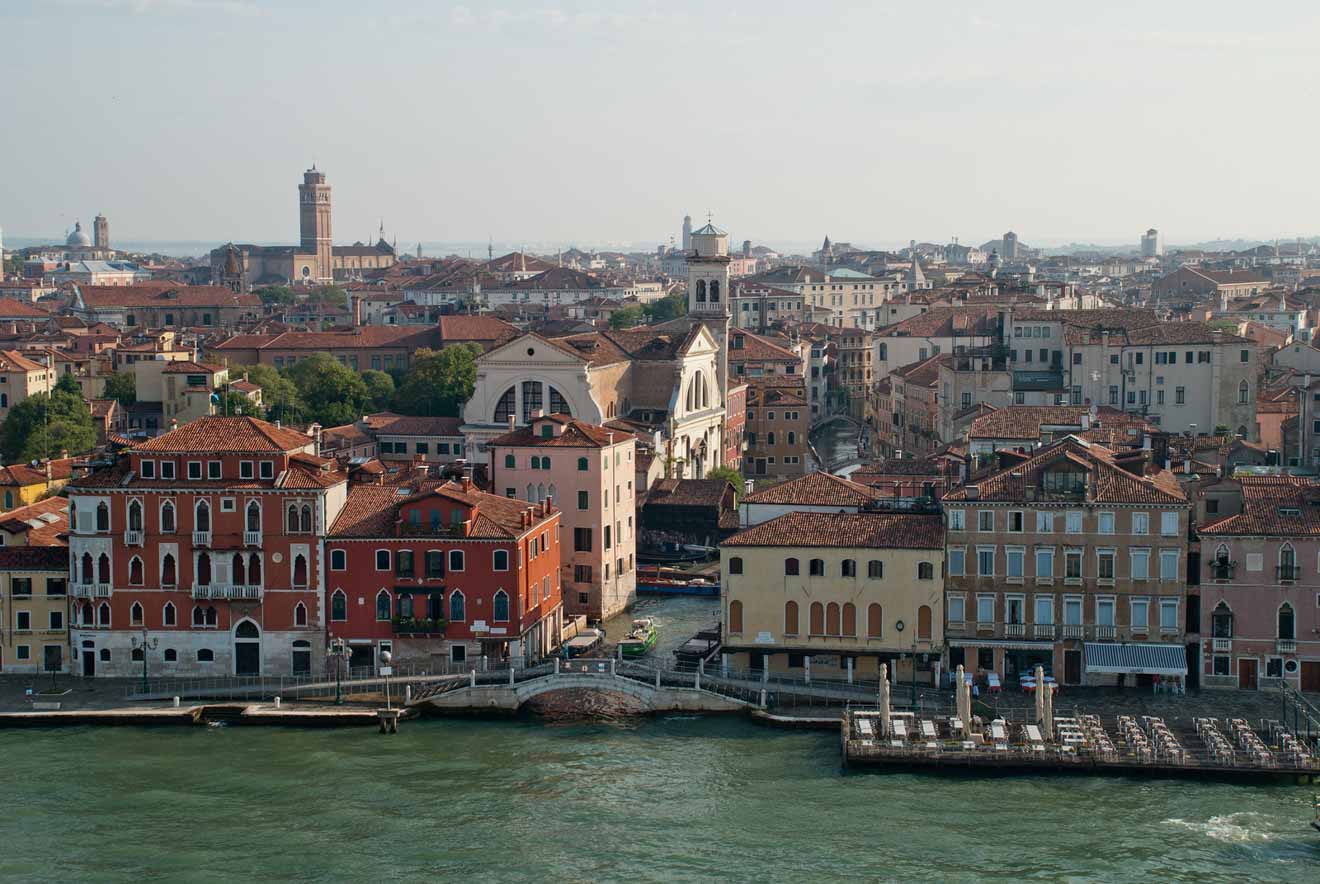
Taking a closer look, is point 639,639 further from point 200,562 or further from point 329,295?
point 329,295

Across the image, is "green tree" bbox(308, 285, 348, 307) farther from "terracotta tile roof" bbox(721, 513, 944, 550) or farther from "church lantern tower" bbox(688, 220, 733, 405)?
"terracotta tile roof" bbox(721, 513, 944, 550)

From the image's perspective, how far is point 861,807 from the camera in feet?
76.6

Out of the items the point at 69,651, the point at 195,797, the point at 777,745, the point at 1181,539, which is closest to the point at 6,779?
Answer: the point at 195,797

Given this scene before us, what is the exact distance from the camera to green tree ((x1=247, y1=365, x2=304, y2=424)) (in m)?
55.3

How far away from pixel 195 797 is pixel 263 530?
5.80 metres

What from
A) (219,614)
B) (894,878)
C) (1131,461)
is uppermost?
(1131,461)

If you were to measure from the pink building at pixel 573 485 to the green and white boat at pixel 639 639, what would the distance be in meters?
1.40

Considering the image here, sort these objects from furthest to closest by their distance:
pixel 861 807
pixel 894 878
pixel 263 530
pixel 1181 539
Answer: pixel 263 530, pixel 1181 539, pixel 861 807, pixel 894 878

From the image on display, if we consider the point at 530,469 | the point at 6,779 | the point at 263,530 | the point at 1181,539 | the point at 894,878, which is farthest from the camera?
the point at 530,469

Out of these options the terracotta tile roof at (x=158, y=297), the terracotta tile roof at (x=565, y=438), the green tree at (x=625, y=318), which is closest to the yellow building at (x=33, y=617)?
the terracotta tile roof at (x=565, y=438)

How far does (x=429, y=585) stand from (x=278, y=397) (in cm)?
2822

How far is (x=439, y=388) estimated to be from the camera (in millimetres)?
55781

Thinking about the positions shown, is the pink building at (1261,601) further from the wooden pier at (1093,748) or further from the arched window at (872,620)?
the arched window at (872,620)

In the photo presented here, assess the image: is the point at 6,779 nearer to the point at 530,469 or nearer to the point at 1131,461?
the point at 530,469
